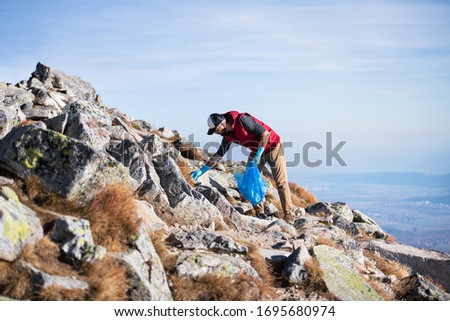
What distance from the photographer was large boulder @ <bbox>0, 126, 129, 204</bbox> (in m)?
8.31

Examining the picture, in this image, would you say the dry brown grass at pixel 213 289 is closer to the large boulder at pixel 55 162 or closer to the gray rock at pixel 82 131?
the large boulder at pixel 55 162

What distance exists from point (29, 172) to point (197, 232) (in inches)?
135

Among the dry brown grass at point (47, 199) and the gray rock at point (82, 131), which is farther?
the gray rock at point (82, 131)

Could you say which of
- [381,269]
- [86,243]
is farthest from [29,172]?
[381,269]

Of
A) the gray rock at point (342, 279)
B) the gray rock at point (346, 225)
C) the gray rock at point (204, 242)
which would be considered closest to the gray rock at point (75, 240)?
the gray rock at point (204, 242)

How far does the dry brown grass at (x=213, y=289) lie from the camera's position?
8.00 meters

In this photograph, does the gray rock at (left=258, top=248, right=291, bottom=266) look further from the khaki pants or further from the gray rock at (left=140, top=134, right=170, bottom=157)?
the gray rock at (left=140, top=134, right=170, bottom=157)

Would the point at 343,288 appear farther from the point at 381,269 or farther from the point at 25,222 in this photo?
the point at 25,222

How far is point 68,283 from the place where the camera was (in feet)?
22.5

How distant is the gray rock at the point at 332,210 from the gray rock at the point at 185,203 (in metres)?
7.80

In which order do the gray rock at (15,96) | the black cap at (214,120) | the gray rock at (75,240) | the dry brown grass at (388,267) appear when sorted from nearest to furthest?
the gray rock at (75,240) < the dry brown grass at (388,267) < the black cap at (214,120) < the gray rock at (15,96)

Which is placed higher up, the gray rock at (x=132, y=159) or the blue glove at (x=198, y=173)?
the gray rock at (x=132, y=159)

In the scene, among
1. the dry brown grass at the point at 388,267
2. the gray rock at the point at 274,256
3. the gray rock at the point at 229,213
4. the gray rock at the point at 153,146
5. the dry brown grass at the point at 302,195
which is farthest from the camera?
the dry brown grass at the point at 302,195

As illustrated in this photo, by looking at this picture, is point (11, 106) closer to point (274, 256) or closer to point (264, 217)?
point (264, 217)
